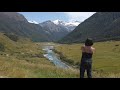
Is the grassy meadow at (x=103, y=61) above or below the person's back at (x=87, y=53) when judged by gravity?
below

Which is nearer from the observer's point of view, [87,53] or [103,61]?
[87,53]

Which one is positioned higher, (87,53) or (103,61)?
(87,53)

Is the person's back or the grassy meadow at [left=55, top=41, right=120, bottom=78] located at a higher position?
the person's back

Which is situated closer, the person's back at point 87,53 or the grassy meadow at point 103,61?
the person's back at point 87,53

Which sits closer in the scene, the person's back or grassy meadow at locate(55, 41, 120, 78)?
the person's back
